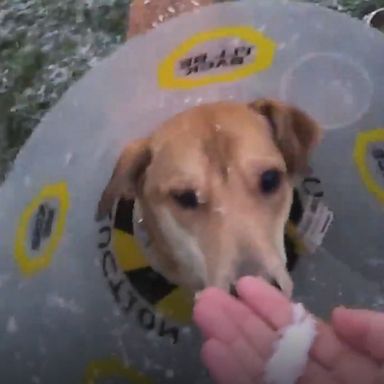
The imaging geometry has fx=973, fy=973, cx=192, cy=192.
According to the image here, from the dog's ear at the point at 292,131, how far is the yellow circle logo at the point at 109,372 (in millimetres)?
394

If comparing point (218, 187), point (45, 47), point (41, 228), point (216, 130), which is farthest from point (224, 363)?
point (45, 47)

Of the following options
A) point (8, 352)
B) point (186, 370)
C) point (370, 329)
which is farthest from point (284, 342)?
point (8, 352)

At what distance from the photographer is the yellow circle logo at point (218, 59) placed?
153 centimetres

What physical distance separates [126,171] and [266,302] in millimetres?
467

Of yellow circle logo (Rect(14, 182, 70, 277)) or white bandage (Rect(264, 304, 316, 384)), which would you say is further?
yellow circle logo (Rect(14, 182, 70, 277))

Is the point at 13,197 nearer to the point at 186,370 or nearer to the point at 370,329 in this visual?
the point at 186,370

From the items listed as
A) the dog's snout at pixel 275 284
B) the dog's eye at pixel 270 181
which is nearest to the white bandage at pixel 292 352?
the dog's snout at pixel 275 284

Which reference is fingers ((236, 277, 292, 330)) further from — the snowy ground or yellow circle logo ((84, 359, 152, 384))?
the snowy ground

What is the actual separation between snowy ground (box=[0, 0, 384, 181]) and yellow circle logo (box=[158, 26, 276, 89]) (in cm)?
70

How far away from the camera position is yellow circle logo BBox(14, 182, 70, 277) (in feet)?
4.96

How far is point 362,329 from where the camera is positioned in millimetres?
993

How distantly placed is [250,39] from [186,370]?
53 centimetres

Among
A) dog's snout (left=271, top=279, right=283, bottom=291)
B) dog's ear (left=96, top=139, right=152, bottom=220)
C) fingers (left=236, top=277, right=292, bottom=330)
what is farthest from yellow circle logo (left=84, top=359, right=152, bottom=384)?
fingers (left=236, top=277, right=292, bottom=330)

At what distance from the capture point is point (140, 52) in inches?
62.0
